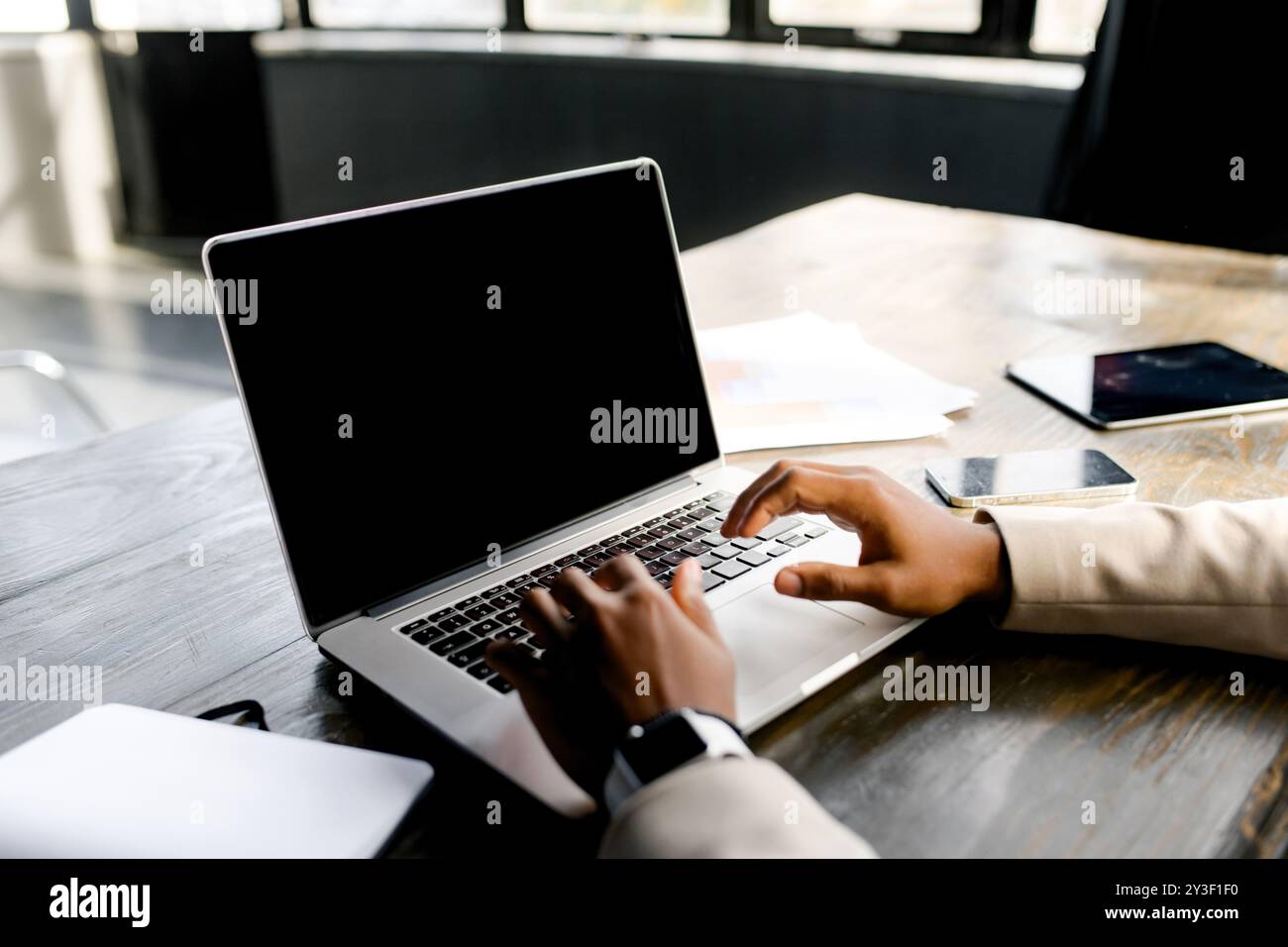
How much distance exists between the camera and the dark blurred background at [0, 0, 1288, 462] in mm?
2393

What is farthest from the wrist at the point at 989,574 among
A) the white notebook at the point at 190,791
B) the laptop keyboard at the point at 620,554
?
the white notebook at the point at 190,791

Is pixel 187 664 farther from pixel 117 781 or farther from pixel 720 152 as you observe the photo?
pixel 720 152

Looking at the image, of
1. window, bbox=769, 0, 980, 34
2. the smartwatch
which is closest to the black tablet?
the smartwatch

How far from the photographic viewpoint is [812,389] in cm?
118

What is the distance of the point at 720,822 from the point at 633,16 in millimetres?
3671

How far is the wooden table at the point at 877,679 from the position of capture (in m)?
0.58

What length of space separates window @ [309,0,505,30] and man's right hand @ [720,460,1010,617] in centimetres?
372

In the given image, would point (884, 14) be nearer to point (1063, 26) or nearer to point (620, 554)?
point (1063, 26)

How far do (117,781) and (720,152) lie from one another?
10.3ft

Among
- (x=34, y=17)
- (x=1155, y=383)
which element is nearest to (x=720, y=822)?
(x=1155, y=383)

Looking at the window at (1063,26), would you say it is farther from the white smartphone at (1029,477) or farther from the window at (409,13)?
the white smartphone at (1029,477)

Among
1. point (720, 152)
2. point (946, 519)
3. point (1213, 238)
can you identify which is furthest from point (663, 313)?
point (720, 152)

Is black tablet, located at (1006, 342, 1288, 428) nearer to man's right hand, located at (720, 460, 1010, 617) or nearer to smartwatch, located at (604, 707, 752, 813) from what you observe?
man's right hand, located at (720, 460, 1010, 617)

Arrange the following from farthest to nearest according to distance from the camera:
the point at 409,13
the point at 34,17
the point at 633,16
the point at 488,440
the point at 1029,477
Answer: the point at 34,17 < the point at 409,13 < the point at 633,16 < the point at 1029,477 < the point at 488,440
